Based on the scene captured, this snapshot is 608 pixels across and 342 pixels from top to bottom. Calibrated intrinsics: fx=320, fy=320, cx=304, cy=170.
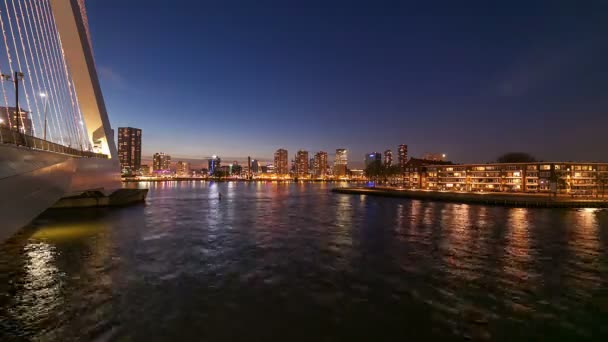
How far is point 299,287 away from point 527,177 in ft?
355

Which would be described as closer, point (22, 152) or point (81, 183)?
point (22, 152)

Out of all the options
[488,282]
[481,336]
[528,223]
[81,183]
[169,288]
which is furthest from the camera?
[528,223]

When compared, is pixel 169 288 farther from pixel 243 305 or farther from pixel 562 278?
pixel 562 278

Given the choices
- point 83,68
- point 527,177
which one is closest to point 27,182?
point 83,68

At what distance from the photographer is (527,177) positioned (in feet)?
320

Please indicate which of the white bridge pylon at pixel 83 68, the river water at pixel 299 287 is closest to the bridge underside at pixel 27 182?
the river water at pixel 299 287

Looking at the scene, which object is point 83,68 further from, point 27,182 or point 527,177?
point 527,177

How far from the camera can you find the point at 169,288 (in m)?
13.2

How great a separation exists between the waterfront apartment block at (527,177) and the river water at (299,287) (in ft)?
269

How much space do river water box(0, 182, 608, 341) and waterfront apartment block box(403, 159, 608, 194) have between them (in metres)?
81.9

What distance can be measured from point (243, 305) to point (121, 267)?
8.70m

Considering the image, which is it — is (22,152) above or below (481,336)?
above

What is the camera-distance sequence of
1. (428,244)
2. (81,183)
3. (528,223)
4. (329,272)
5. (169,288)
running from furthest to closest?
1. (528,223)
2. (81,183)
3. (428,244)
4. (329,272)
5. (169,288)

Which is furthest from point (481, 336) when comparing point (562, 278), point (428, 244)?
point (428, 244)
